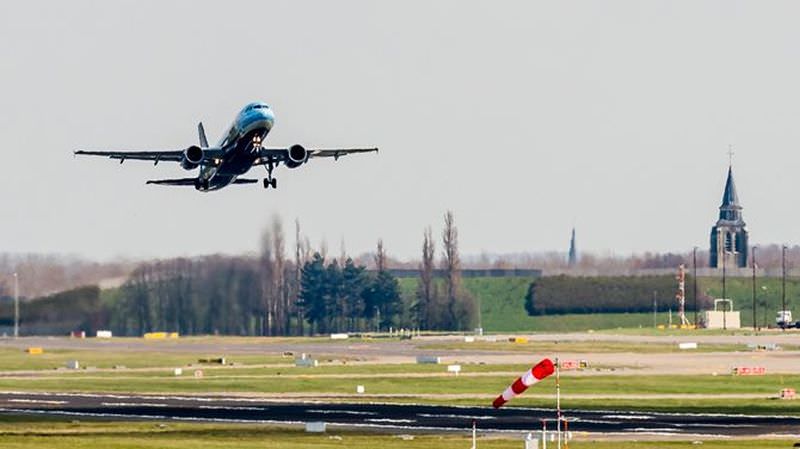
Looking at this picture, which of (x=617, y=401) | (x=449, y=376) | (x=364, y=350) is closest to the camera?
(x=617, y=401)

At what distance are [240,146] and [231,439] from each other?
20644 mm

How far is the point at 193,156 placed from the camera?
318ft

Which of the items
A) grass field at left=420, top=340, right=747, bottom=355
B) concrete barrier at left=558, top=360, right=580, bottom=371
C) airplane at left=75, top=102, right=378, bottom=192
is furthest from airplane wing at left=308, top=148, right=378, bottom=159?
grass field at left=420, top=340, right=747, bottom=355

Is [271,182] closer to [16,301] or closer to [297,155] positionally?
[297,155]

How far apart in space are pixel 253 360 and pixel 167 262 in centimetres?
1315

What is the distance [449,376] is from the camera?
12875cm

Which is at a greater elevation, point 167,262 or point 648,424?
point 167,262

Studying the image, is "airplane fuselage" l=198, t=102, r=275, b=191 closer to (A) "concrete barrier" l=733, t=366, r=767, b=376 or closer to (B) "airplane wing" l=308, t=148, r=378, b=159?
(B) "airplane wing" l=308, t=148, r=378, b=159

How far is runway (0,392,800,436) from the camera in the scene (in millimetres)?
85500

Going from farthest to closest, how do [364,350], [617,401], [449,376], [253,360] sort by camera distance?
[364,350] < [253,360] < [449,376] < [617,401]

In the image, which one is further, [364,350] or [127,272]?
[364,350]

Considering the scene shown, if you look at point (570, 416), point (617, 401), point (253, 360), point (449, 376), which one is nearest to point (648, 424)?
point (570, 416)

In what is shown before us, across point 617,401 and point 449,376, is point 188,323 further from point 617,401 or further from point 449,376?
point 617,401

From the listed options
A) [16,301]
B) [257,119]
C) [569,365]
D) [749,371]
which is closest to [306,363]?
[569,365]
